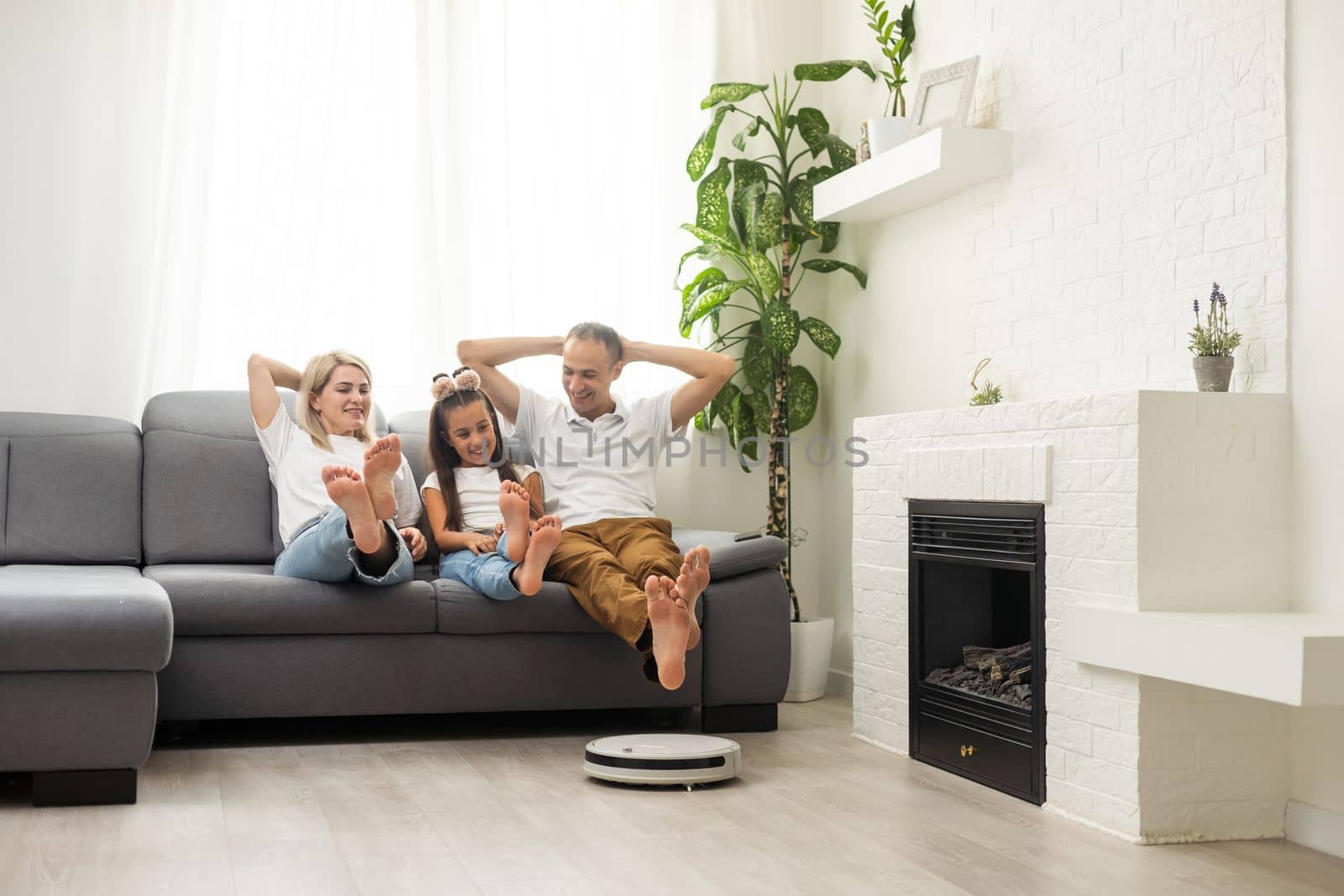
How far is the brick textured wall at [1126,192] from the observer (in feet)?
8.61

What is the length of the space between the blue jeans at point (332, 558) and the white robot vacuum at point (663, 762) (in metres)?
0.73

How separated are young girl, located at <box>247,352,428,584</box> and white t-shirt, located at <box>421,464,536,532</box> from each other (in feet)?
0.45

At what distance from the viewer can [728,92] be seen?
4.29m

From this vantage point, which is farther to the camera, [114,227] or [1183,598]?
[114,227]

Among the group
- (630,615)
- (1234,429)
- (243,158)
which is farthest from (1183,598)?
(243,158)

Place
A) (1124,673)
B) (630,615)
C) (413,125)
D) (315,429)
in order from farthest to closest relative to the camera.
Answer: (413,125) < (315,429) < (630,615) < (1124,673)

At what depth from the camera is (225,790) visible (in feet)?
9.04

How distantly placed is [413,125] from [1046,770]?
296cm

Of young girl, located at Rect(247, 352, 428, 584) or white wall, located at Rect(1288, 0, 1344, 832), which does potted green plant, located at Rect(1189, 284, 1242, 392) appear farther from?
young girl, located at Rect(247, 352, 428, 584)

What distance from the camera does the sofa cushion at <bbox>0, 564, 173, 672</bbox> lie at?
2.57 meters

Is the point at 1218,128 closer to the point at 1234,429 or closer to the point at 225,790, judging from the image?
the point at 1234,429

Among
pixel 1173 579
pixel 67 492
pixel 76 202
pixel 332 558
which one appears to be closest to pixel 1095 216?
pixel 1173 579

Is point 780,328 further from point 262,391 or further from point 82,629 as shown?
point 82,629

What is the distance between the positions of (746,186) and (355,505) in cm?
201
